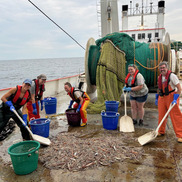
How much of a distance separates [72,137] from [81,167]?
1.23m

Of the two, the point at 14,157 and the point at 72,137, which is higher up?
the point at 14,157

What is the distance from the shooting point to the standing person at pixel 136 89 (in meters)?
4.64

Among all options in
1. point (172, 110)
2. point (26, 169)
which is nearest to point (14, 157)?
point (26, 169)

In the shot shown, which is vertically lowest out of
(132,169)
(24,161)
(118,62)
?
(132,169)

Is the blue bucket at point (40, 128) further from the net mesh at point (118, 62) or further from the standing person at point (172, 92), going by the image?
the standing person at point (172, 92)

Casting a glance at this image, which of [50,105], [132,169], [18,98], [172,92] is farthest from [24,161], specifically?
[50,105]

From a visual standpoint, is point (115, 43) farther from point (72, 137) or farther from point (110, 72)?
point (72, 137)

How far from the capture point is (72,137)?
417 centimetres

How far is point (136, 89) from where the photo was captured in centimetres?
462

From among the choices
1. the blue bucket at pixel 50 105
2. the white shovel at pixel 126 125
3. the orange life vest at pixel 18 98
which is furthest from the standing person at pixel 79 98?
the blue bucket at pixel 50 105

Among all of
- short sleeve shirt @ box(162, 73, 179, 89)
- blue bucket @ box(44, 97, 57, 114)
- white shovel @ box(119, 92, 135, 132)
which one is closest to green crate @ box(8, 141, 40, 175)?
white shovel @ box(119, 92, 135, 132)

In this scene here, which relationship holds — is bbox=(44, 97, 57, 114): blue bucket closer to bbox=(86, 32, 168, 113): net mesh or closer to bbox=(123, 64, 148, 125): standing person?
bbox=(86, 32, 168, 113): net mesh

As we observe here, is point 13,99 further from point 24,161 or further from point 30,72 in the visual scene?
point 30,72

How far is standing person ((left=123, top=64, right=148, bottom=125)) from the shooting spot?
15.2 feet
